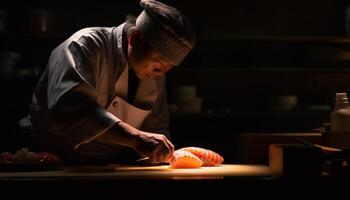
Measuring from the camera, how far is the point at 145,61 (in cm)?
272

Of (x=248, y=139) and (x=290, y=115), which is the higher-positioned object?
(x=248, y=139)

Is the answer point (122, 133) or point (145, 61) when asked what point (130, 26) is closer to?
point (145, 61)

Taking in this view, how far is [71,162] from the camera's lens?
2824 millimetres

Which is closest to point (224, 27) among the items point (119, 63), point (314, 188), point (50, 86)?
point (119, 63)

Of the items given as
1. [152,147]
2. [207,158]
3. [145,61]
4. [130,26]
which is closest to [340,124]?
[207,158]

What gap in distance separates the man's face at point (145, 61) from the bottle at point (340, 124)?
0.84 m

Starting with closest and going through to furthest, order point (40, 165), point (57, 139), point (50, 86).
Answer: point (40, 165), point (50, 86), point (57, 139)

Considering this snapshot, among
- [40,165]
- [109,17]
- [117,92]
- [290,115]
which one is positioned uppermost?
[109,17]

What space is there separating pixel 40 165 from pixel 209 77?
3111 mm

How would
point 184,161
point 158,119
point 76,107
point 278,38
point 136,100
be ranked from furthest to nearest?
1. point 278,38
2. point 158,119
3. point 136,100
4. point 184,161
5. point 76,107

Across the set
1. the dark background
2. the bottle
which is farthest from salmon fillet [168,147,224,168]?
the dark background

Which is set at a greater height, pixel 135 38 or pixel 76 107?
pixel 135 38

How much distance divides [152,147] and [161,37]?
532 mm

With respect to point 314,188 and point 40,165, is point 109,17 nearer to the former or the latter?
point 40,165
